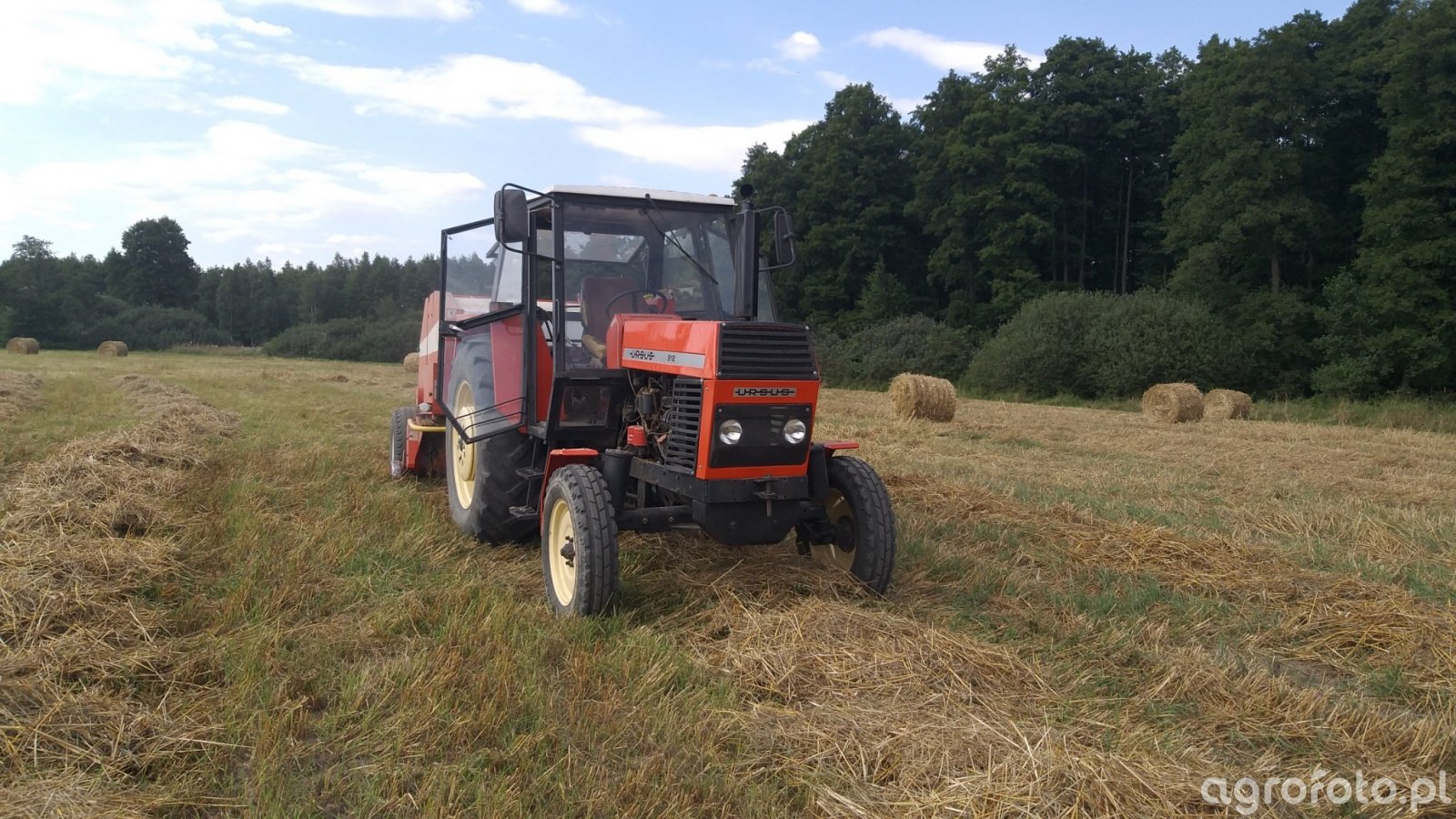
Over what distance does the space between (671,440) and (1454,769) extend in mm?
3276

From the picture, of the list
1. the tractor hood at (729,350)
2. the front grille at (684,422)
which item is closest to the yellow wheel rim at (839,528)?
the tractor hood at (729,350)

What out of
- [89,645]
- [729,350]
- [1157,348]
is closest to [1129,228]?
[1157,348]

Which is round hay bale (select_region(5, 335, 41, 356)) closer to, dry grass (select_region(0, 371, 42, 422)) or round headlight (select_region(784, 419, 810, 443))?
dry grass (select_region(0, 371, 42, 422))

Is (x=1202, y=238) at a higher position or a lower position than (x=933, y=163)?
lower

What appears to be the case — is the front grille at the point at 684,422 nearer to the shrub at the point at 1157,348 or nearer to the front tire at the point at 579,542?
the front tire at the point at 579,542

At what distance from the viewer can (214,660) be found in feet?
12.0

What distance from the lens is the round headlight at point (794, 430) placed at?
4562 mm

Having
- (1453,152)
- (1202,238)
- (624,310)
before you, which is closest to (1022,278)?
(1202,238)

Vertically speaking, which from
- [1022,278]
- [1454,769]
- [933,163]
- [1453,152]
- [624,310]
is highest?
[933,163]

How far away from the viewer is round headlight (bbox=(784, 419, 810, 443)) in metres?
4.56

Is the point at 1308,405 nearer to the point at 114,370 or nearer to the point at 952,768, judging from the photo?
the point at 952,768

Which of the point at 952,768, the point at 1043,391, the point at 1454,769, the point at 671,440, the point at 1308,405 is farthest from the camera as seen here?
the point at 1043,391

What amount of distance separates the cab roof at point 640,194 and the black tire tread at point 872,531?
1.82 metres

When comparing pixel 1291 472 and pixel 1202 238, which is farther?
pixel 1202 238
